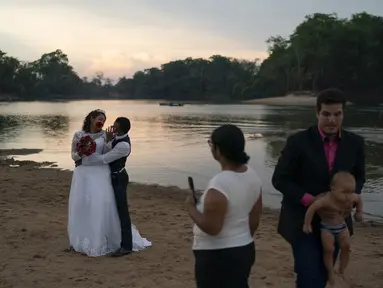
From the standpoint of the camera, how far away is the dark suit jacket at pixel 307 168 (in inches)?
133

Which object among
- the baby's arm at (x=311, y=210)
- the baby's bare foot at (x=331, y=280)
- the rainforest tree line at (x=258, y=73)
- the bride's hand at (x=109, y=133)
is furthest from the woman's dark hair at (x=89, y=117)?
the rainforest tree line at (x=258, y=73)

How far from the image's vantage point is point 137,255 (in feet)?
20.6

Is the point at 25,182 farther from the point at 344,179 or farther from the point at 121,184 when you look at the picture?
the point at 344,179

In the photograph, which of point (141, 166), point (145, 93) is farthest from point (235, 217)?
point (145, 93)

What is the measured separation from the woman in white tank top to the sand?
2.35m

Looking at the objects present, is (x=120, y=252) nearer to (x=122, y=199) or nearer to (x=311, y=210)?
(x=122, y=199)

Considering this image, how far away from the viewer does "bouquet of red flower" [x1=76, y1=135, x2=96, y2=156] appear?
6.06 metres

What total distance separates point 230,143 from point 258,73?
129090 millimetres

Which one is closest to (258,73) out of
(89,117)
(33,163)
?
(33,163)

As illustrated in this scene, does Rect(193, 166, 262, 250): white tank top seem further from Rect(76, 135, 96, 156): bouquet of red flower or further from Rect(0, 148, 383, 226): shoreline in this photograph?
Rect(0, 148, 383, 226): shoreline

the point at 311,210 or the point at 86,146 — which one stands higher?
the point at 86,146

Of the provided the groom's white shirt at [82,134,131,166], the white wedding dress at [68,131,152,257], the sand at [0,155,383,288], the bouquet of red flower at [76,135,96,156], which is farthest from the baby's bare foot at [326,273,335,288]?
the bouquet of red flower at [76,135,96,156]

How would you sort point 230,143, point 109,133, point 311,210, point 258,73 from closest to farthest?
point 230,143
point 311,210
point 109,133
point 258,73

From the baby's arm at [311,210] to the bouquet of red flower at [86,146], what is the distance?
11.1 feet
